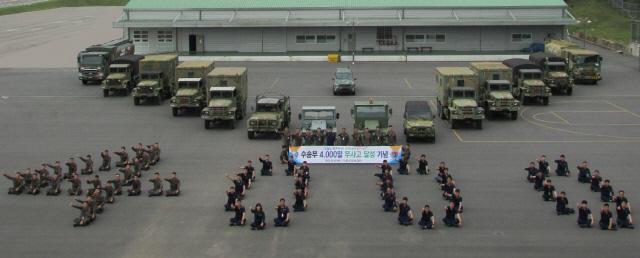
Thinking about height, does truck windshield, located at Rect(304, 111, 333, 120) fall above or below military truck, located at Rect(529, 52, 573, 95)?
below

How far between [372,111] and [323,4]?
4315 cm

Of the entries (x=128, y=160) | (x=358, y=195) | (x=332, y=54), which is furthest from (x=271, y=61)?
(x=358, y=195)

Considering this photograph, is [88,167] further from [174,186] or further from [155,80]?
[155,80]

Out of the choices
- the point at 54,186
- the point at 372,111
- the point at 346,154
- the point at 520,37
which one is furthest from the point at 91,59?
the point at 520,37

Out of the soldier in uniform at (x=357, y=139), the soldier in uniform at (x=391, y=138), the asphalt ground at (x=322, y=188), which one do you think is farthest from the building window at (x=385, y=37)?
the soldier in uniform at (x=391, y=138)

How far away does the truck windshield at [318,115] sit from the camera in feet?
137

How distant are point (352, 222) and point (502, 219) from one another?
16.3 feet

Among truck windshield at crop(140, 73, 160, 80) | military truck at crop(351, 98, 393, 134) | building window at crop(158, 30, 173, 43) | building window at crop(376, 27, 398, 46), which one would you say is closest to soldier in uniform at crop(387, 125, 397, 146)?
military truck at crop(351, 98, 393, 134)

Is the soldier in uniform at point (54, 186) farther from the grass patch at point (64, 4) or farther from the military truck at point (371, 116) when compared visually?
the grass patch at point (64, 4)

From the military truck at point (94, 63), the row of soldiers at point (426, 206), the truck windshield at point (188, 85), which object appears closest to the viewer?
the row of soldiers at point (426, 206)

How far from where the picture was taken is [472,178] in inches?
1339

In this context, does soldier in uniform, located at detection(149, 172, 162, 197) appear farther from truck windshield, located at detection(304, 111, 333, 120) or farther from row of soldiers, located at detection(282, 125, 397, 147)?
truck windshield, located at detection(304, 111, 333, 120)

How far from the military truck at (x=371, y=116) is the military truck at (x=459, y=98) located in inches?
173

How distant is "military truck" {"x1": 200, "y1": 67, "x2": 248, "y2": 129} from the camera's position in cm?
4412
